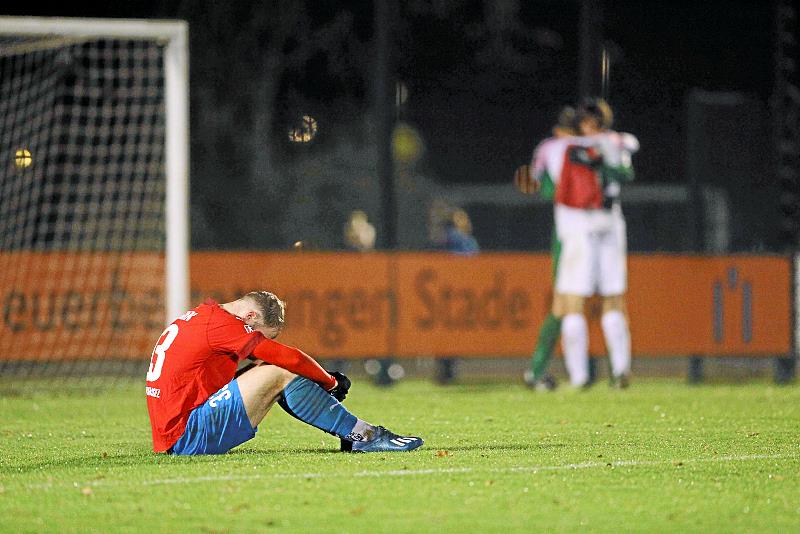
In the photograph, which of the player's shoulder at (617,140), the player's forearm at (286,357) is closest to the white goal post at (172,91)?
→ the player's shoulder at (617,140)

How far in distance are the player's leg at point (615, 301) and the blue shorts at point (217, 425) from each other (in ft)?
22.5

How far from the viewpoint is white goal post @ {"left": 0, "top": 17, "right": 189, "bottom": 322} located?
1359 centimetres

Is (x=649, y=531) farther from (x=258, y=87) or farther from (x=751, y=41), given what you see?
(x=258, y=87)

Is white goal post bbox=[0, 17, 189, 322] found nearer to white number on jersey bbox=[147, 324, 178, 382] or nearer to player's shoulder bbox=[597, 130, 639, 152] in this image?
player's shoulder bbox=[597, 130, 639, 152]

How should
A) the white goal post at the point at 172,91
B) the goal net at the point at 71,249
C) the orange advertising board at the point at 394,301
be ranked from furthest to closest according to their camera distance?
the orange advertising board at the point at 394,301, the goal net at the point at 71,249, the white goal post at the point at 172,91

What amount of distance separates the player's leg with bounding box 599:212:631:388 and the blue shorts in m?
6.87

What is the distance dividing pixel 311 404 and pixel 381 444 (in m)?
0.59

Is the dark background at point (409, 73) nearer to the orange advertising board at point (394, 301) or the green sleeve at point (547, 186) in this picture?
the orange advertising board at point (394, 301)

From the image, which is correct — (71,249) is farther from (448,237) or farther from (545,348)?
(448,237)

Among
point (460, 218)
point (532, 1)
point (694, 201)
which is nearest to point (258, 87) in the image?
point (532, 1)

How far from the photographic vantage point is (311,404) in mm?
8461

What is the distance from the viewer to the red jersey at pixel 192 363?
332 inches

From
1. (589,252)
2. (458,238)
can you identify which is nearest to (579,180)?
(589,252)

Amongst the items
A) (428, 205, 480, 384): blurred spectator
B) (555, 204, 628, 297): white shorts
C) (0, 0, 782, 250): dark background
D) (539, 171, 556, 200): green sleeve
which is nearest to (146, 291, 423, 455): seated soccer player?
(555, 204, 628, 297): white shorts
